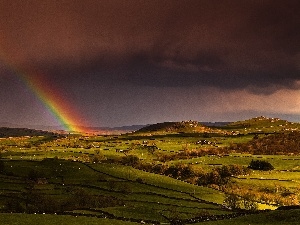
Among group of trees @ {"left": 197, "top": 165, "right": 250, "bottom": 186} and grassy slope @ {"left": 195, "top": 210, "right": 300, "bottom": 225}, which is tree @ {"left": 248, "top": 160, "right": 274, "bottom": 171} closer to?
group of trees @ {"left": 197, "top": 165, "right": 250, "bottom": 186}

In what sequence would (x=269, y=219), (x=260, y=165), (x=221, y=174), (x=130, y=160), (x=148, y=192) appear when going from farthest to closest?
1. (x=130, y=160)
2. (x=260, y=165)
3. (x=221, y=174)
4. (x=148, y=192)
5. (x=269, y=219)

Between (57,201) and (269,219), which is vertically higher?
(269,219)

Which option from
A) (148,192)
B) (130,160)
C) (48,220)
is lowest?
(148,192)

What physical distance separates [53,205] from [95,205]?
380 inches

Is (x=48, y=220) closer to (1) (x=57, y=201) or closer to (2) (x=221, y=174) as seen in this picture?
(1) (x=57, y=201)

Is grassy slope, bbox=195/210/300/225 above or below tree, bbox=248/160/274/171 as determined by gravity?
above

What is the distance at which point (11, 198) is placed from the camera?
91750 millimetres

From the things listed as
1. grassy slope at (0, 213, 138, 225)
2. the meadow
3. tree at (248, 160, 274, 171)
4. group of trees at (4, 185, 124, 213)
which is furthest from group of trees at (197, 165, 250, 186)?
grassy slope at (0, 213, 138, 225)

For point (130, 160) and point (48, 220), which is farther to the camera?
point (130, 160)

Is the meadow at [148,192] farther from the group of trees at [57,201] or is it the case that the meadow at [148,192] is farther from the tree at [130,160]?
the tree at [130,160]

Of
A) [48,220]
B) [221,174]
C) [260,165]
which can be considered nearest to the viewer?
[48,220]

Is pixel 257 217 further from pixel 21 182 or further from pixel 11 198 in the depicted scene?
pixel 21 182

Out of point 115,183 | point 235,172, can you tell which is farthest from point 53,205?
point 235,172

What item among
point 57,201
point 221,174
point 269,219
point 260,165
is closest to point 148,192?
point 57,201
